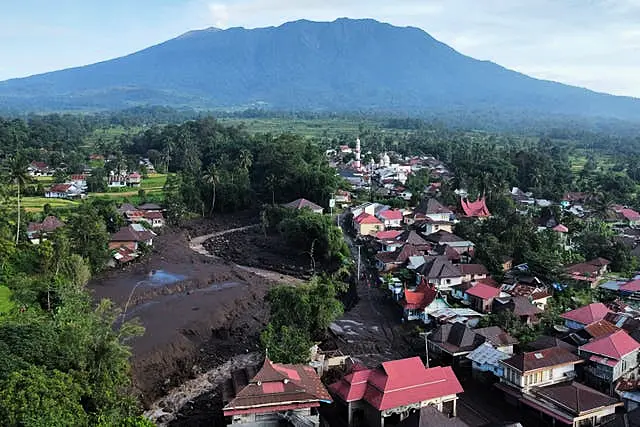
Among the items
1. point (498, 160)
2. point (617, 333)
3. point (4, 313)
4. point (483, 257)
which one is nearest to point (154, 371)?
point (4, 313)

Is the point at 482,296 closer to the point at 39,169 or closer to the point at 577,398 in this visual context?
the point at 577,398

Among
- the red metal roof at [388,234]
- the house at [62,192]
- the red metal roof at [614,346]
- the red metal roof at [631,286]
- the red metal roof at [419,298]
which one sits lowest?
the house at [62,192]

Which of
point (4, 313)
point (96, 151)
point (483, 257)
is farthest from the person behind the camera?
point (96, 151)

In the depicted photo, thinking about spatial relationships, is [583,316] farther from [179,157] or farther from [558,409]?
[179,157]

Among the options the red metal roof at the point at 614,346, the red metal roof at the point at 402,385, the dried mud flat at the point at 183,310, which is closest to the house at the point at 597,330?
the red metal roof at the point at 614,346

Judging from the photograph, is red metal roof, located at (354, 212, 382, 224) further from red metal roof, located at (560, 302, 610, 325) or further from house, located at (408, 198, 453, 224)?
red metal roof, located at (560, 302, 610, 325)

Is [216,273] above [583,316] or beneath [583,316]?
beneath

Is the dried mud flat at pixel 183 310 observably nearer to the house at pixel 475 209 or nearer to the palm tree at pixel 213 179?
the palm tree at pixel 213 179
